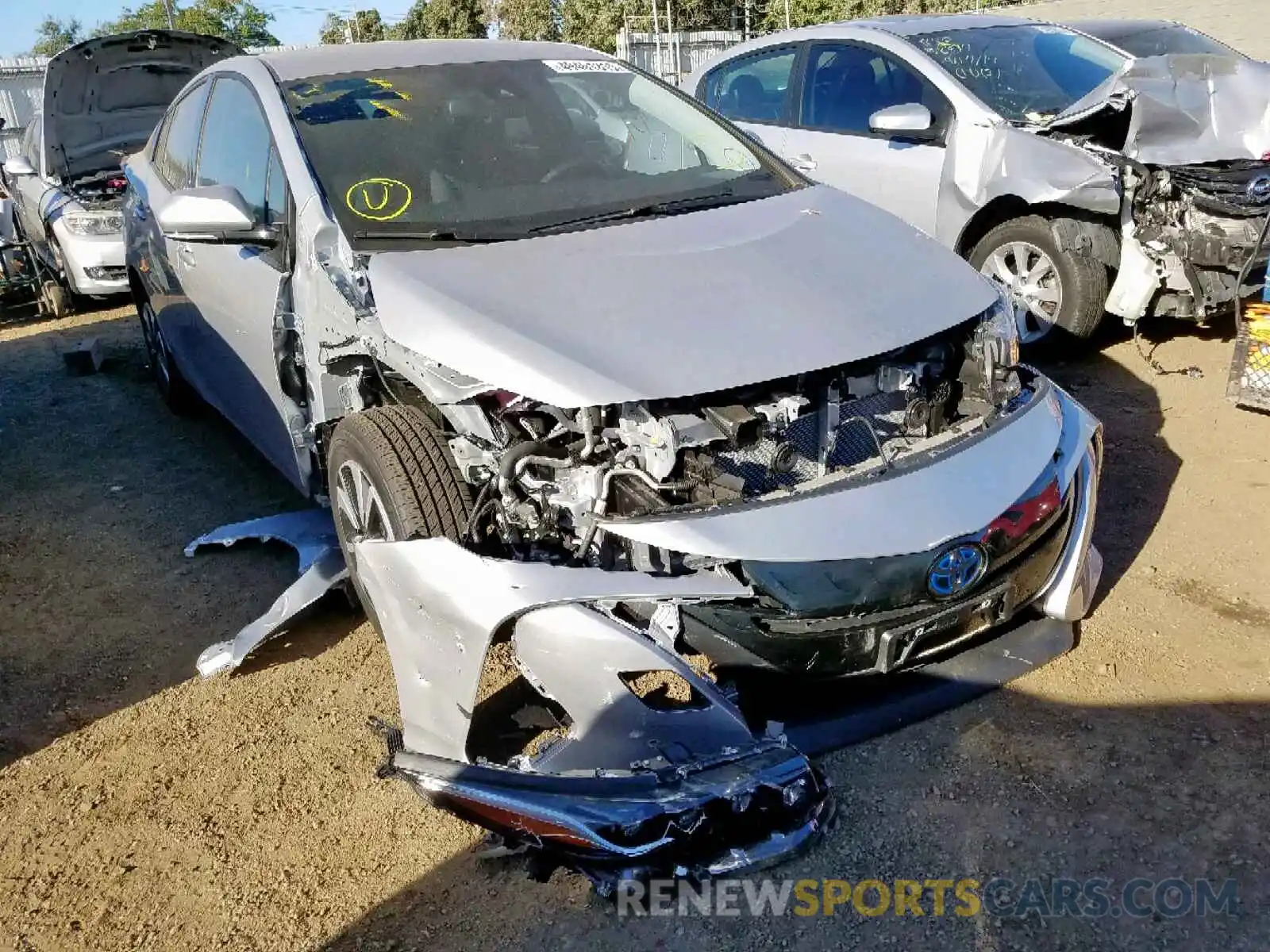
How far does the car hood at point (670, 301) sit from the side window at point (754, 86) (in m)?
3.72

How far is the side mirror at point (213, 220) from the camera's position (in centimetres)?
331

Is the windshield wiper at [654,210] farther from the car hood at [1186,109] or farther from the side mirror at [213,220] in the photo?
the car hood at [1186,109]

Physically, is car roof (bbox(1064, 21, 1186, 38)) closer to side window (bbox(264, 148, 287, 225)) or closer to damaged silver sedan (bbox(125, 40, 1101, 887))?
damaged silver sedan (bbox(125, 40, 1101, 887))

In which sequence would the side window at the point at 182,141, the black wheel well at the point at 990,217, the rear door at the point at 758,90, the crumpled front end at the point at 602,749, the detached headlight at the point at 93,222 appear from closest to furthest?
1. the crumpled front end at the point at 602,749
2. the side window at the point at 182,141
3. the black wheel well at the point at 990,217
4. the rear door at the point at 758,90
5. the detached headlight at the point at 93,222

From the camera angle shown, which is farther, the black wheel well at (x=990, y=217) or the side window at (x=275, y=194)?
the black wheel well at (x=990, y=217)

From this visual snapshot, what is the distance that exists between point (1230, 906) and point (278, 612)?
265 centimetres

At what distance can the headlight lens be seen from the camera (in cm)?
298

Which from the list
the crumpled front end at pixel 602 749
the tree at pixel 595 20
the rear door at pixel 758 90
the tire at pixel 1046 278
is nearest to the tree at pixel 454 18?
the tree at pixel 595 20

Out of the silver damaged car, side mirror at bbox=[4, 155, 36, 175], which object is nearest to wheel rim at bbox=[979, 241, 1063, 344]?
the silver damaged car

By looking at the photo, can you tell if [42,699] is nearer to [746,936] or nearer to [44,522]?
[44,522]

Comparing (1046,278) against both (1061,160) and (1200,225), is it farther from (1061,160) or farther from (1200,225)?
(1200,225)

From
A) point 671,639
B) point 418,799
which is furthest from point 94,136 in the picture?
point 671,639

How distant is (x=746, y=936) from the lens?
2.21 metres

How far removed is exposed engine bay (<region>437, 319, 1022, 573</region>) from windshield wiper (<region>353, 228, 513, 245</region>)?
0.63 metres
